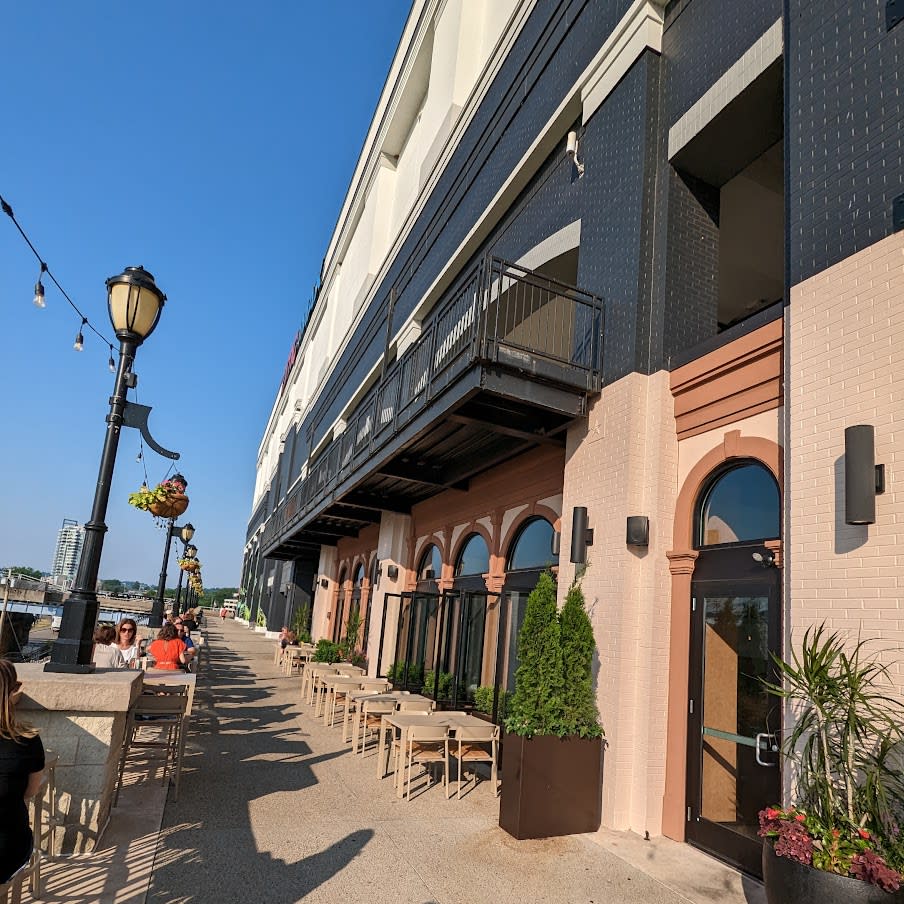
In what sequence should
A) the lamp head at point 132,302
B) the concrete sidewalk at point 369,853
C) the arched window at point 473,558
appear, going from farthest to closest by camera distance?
the arched window at point 473,558 < the lamp head at point 132,302 < the concrete sidewalk at point 369,853

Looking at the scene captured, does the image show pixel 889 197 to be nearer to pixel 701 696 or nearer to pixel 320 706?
pixel 701 696

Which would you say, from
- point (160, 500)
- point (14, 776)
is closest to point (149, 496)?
point (160, 500)

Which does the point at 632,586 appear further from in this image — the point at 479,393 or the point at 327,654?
the point at 327,654

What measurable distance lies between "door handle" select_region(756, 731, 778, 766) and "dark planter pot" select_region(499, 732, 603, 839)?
4.78 feet

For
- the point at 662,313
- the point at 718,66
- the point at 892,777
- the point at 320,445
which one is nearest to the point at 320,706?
the point at 662,313

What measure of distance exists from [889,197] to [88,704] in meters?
6.47

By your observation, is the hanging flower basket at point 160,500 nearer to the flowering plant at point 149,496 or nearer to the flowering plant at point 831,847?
the flowering plant at point 149,496

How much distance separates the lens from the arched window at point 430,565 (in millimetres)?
13320

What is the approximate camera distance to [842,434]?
4.75 metres

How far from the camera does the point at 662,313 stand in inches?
283

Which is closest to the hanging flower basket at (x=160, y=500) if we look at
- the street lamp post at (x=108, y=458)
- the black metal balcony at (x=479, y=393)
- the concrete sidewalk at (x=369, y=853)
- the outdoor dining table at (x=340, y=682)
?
the black metal balcony at (x=479, y=393)

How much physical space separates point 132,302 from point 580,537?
4727 mm

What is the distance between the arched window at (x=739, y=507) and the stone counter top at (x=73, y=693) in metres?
4.98

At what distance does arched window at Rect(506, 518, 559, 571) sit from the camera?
922 centimetres
